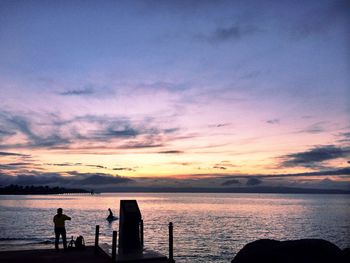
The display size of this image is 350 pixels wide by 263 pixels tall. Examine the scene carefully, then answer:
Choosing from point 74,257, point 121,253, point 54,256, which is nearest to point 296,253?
point 121,253

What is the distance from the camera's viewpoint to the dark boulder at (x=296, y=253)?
12.4 metres

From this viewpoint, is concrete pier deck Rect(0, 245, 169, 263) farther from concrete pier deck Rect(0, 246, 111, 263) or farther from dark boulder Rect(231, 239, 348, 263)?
dark boulder Rect(231, 239, 348, 263)

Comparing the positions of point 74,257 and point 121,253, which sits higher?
point 121,253

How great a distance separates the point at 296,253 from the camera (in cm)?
1257

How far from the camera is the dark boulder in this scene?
12.4m

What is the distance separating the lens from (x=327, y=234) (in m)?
53.5

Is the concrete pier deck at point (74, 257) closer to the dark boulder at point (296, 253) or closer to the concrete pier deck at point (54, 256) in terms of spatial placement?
the concrete pier deck at point (54, 256)

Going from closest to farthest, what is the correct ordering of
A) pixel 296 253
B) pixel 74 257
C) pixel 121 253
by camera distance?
pixel 296 253 < pixel 121 253 < pixel 74 257

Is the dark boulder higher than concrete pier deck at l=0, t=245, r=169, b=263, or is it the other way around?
the dark boulder

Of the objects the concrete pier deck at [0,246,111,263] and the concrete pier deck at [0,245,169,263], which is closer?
the concrete pier deck at [0,245,169,263]

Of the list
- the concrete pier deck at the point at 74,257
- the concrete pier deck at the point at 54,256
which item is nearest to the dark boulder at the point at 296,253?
the concrete pier deck at the point at 74,257

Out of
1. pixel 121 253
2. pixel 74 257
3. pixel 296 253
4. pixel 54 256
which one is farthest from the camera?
pixel 54 256

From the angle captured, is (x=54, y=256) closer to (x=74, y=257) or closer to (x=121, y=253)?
(x=74, y=257)

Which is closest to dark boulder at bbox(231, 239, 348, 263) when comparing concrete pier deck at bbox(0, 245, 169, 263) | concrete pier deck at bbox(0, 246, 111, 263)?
concrete pier deck at bbox(0, 245, 169, 263)
